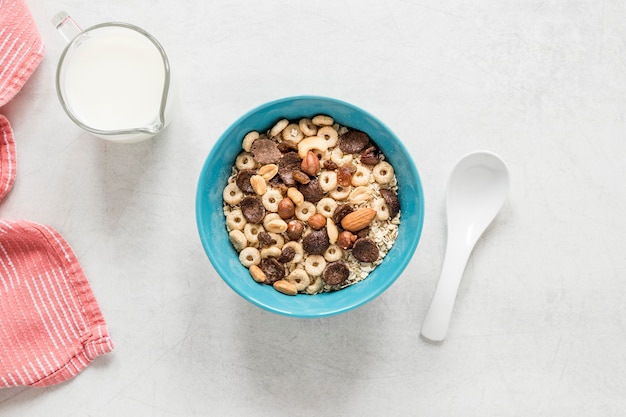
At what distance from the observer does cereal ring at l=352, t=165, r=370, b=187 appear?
2.62 feet

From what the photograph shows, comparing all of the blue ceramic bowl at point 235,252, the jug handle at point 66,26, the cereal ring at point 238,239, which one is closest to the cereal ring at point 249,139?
the blue ceramic bowl at point 235,252

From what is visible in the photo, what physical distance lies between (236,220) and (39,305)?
33 cm

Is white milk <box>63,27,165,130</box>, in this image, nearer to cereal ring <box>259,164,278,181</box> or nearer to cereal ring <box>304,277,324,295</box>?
cereal ring <box>259,164,278,181</box>

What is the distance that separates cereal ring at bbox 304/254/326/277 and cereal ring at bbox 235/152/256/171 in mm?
140

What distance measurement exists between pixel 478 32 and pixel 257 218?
1.32 feet

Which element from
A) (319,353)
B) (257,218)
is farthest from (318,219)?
(319,353)

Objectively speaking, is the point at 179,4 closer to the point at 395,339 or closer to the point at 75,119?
the point at 75,119

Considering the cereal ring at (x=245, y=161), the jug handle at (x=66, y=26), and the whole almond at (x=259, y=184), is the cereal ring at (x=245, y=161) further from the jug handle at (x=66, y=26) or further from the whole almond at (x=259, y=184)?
the jug handle at (x=66, y=26)

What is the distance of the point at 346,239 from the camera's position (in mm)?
783

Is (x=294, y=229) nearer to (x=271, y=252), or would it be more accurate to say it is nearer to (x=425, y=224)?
(x=271, y=252)

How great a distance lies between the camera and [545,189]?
35.0 inches

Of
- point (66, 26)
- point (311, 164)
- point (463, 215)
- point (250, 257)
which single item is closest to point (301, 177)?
point (311, 164)

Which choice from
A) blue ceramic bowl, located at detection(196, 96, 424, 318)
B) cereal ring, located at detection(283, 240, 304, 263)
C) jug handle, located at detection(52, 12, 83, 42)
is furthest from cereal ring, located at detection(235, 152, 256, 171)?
jug handle, located at detection(52, 12, 83, 42)

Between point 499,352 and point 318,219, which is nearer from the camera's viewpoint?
point 318,219
